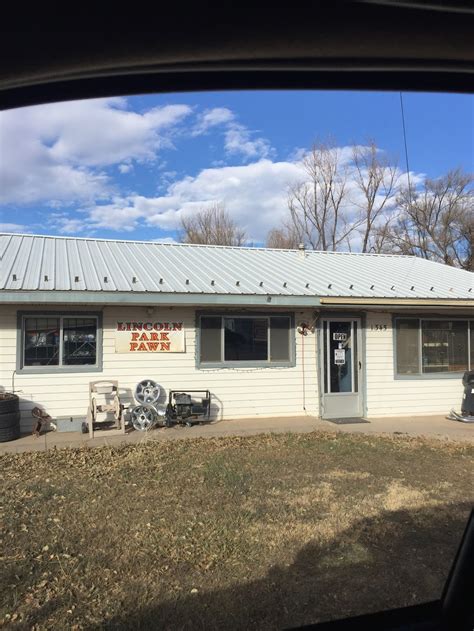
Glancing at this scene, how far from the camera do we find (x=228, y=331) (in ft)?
35.0

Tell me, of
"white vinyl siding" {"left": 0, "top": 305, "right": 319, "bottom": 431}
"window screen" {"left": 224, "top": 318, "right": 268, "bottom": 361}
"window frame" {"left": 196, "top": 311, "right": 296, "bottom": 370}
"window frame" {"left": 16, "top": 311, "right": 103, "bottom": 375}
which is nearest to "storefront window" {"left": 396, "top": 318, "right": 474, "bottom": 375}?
"white vinyl siding" {"left": 0, "top": 305, "right": 319, "bottom": 431}

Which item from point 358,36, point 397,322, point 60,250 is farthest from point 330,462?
point 60,250

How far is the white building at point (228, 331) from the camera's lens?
956 cm

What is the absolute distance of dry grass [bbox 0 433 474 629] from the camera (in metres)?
3.40

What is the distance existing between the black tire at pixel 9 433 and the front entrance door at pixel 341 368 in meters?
6.04

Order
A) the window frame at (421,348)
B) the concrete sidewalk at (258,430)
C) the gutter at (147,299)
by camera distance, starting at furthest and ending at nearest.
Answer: the window frame at (421,348) < the gutter at (147,299) < the concrete sidewalk at (258,430)

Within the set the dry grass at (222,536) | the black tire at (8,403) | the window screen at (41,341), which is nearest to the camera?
the dry grass at (222,536)

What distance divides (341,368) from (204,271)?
373 centimetres

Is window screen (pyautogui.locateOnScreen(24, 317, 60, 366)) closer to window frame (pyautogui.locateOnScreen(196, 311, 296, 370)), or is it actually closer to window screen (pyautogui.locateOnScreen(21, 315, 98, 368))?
window screen (pyautogui.locateOnScreen(21, 315, 98, 368))

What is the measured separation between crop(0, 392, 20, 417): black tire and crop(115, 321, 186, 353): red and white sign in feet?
6.49

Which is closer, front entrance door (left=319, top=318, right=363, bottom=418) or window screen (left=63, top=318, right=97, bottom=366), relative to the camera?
window screen (left=63, top=318, right=97, bottom=366)

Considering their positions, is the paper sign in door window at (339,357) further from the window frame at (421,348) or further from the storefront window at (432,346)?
the storefront window at (432,346)

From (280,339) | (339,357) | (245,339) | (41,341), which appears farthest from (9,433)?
(339,357)

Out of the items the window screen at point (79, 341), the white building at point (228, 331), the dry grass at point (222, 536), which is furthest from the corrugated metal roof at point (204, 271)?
the dry grass at point (222, 536)
